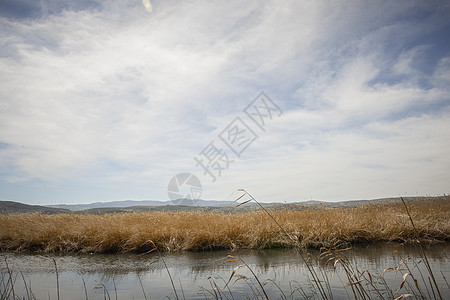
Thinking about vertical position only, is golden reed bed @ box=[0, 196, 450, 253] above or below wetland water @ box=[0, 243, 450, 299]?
above

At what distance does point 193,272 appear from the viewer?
248 inches

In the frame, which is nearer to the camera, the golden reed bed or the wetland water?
the wetland water

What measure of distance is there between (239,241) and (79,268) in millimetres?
4732

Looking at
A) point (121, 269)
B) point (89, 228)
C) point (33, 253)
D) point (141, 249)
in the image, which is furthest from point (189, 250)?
point (33, 253)

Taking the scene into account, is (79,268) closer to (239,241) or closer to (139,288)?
(139,288)

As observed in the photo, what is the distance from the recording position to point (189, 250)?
9094mm

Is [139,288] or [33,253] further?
[33,253]

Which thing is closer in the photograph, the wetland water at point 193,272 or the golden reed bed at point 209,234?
the wetland water at point 193,272

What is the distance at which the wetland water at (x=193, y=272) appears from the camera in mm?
4703

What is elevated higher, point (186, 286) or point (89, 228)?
point (89, 228)

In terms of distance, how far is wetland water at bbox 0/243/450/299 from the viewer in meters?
4.70

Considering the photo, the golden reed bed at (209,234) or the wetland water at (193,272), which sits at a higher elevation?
the golden reed bed at (209,234)

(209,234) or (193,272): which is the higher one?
(209,234)

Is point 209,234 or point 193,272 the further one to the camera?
point 209,234
